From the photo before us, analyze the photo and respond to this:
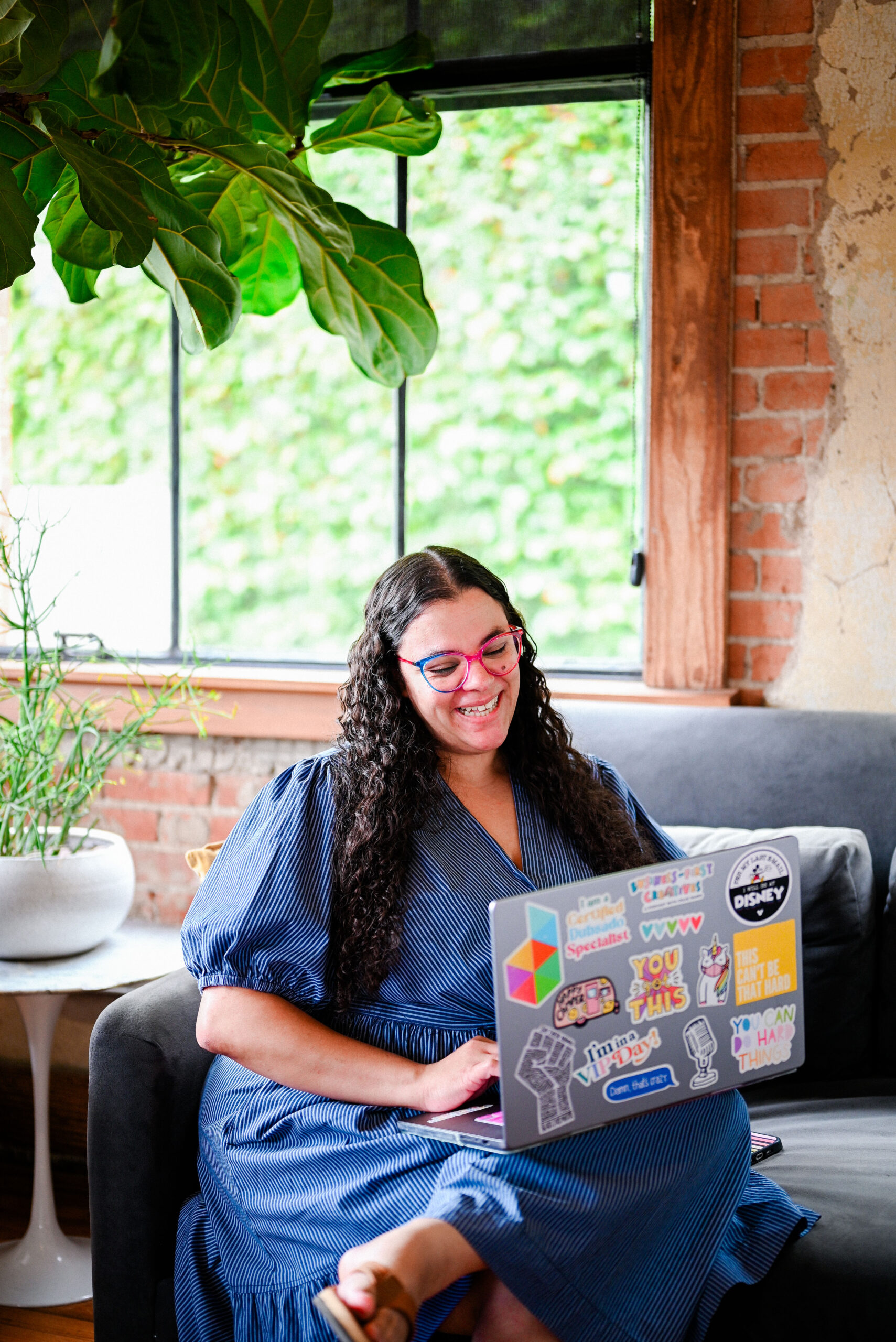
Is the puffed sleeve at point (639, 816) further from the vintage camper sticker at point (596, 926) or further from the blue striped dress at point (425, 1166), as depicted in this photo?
the vintage camper sticker at point (596, 926)

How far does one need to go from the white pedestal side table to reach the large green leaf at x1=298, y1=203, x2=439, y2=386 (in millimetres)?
1184

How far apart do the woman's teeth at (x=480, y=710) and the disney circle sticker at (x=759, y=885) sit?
0.44 meters

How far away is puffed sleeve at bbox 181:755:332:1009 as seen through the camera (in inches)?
59.7

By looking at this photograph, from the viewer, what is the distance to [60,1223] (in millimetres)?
2434

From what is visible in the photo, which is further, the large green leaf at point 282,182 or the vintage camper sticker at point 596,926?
the large green leaf at point 282,182

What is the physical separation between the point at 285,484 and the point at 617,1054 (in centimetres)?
472

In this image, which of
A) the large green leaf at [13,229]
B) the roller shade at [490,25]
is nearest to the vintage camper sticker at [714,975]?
the large green leaf at [13,229]

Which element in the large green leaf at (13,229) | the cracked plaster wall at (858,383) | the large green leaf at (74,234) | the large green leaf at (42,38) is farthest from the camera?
the cracked plaster wall at (858,383)

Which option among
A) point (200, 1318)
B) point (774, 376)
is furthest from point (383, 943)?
A: point (774, 376)

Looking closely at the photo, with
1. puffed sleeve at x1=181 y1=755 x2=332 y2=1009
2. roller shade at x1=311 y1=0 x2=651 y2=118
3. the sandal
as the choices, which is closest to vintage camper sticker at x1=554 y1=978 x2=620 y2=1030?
the sandal

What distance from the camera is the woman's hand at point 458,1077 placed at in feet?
4.60

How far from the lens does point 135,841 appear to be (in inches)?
112

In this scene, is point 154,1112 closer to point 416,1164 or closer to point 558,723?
point 416,1164

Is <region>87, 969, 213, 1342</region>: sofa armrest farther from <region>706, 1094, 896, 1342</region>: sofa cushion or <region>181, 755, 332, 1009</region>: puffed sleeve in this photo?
<region>706, 1094, 896, 1342</region>: sofa cushion
